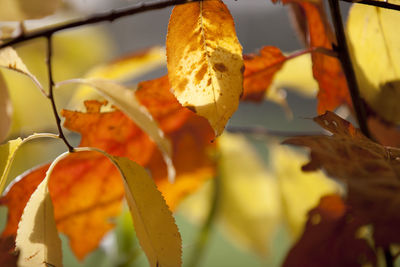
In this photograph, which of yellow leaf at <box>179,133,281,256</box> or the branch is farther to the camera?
yellow leaf at <box>179,133,281,256</box>

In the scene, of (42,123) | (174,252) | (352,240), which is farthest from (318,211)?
(42,123)

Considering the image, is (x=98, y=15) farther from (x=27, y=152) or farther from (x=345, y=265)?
(x=27, y=152)

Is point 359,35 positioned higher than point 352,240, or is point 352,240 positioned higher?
point 359,35

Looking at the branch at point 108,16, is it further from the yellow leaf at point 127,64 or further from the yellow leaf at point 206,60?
the yellow leaf at point 127,64

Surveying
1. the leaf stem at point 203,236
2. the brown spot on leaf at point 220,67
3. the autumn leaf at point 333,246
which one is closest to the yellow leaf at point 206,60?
the brown spot on leaf at point 220,67

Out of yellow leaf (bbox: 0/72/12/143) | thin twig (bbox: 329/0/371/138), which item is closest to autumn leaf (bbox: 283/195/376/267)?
thin twig (bbox: 329/0/371/138)

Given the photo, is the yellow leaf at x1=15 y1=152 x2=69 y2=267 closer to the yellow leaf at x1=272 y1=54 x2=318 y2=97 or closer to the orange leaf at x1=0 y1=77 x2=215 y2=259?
the orange leaf at x1=0 y1=77 x2=215 y2=259

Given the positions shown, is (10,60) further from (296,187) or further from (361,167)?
(296,187)
